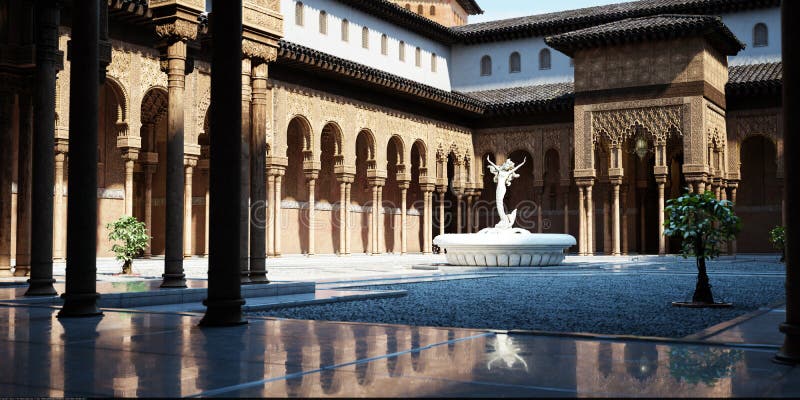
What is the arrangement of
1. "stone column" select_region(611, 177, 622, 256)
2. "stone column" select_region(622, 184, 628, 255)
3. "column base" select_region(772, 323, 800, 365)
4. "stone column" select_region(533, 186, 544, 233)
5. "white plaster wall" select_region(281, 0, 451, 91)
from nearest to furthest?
"column base" select_region(772, 323, 800, 365), "white plaster wall" select_region(281, 0, 451, 91), "stone column" select_region(611, 177, 622, 256), "stone column" select_region(622, 184, 628, 255), "stone column" select_region(533, 186, 544, 233)

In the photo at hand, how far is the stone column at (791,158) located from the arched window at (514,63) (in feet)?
106

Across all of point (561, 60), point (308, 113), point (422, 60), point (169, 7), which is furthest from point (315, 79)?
point (169, 7)

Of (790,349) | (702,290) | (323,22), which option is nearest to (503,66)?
(323,22)

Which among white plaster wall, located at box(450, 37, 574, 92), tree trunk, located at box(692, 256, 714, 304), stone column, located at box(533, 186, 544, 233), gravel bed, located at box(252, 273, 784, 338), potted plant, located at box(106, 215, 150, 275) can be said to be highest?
white plaster wall, located at box(450, 37, 574, 92)

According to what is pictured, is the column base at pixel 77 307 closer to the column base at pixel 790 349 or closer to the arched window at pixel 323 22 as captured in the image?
the column base at pixel 790 349

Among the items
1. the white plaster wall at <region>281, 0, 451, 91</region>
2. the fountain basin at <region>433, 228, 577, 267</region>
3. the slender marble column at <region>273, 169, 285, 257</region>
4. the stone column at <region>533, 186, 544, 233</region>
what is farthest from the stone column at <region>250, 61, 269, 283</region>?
the stone column at <region>533, 186, 544, 233</region>

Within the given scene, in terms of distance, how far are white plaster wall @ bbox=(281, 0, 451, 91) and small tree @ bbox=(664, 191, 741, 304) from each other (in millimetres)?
20374


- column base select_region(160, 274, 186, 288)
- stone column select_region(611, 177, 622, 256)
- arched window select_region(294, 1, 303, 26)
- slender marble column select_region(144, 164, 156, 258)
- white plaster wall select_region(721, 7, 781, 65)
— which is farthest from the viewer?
white plaster wall select_region(721, 7, 781, 65)

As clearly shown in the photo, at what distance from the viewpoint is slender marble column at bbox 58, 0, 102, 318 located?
656 centimetres

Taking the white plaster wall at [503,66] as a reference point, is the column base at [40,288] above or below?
below

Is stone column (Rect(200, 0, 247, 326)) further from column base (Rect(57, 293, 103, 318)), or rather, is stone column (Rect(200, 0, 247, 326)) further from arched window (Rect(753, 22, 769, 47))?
arched window (Rect(753, 22, 769, 47))

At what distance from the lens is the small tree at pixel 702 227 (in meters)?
8.86

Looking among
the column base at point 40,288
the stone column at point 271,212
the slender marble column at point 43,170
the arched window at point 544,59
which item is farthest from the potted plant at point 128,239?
the arched window at point 544,59

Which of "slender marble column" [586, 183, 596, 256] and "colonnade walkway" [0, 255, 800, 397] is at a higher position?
"slender marble column" [586, 183, 596, 256]
